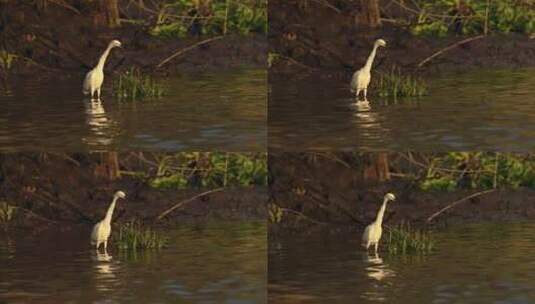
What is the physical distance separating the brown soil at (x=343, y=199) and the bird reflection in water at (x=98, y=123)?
44.3 inches

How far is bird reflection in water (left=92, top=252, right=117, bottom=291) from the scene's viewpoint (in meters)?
13.0

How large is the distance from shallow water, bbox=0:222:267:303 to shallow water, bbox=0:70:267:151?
66cm

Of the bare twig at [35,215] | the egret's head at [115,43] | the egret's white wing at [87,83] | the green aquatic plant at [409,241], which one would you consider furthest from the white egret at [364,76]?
the bare twig at [35,215]

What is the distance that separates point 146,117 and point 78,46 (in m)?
0.79

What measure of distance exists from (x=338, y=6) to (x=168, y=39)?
118 centimetres

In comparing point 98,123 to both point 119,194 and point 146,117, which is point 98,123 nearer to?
point 146,117

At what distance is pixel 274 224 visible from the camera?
13.6 metres

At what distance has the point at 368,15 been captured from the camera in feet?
44.7

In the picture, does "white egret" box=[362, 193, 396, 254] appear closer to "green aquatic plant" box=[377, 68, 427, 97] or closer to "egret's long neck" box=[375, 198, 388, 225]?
"egret's long neck" box=[375, 198, 388, 225]

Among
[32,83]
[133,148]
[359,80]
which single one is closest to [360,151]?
[359,80]

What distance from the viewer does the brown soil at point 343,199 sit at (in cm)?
1355

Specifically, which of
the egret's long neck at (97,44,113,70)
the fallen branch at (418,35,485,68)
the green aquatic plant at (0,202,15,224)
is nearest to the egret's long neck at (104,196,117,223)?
the green aquatic plant at (0,202,15,224)

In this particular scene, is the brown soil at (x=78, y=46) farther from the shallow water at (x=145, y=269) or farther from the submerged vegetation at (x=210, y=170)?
the shallow water at (x=145, y=269)

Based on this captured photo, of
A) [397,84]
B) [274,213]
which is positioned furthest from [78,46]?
[397,84]
